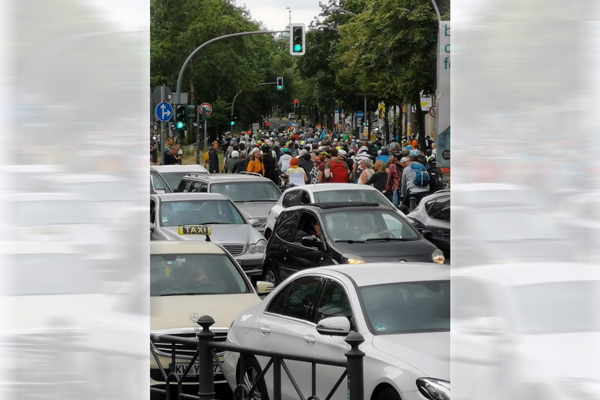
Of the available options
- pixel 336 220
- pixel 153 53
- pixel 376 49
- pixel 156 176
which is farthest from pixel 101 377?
pixel 153 53

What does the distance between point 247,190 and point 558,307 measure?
15.8m

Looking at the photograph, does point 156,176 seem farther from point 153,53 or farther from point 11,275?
point 153,53

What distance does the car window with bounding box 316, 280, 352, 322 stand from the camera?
693cm

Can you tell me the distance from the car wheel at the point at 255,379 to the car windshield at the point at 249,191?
447 inches

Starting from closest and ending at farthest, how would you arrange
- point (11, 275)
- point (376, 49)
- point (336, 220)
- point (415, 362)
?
point (11, 275), point (415, 362), point (336, 220), point (376, 49)

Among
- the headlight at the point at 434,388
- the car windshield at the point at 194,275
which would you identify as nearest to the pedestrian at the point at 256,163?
the car windshield at the point at 194,275

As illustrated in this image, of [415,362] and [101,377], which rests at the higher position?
[101,377]

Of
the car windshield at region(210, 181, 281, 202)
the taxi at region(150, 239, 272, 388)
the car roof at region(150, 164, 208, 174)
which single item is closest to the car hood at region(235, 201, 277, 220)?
the car windshield at region(210, 181, 281, 202)

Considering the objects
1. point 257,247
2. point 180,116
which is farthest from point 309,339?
point 180,116

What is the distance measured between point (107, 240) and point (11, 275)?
1.11 feet

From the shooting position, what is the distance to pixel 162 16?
75.9 meters

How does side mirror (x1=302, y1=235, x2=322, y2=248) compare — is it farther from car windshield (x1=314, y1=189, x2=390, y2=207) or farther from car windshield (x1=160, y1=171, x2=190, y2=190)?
car windshield (x1=160, y1=171, x2=190, y2=190)

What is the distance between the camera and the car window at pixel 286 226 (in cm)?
1335

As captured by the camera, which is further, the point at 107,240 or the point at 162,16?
the point at 162,16
